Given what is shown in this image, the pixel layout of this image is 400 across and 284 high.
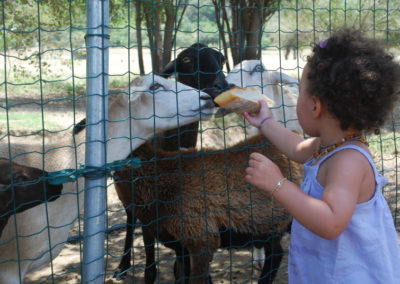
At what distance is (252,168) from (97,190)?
869mm

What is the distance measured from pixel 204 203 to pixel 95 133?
1.09m

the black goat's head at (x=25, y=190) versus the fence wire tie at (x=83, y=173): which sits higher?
the fence wire tie at (x=83, y=173)

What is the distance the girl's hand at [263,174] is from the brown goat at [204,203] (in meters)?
1.08

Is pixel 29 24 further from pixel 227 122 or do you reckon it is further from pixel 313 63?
pixel 313 63

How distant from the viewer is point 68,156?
10.1 ft

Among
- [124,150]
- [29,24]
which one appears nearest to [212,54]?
[124,150]

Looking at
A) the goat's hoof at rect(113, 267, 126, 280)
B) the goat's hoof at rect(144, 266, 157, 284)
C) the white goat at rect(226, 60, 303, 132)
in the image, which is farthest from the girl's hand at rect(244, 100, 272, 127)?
the goat's hoof at rect(113, 267, 126, 280)

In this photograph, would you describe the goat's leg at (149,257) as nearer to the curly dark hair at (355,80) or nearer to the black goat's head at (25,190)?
the black goat's head at (25,190)

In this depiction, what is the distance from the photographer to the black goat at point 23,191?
238cm

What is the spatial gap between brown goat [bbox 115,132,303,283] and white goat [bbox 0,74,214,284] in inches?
10.1

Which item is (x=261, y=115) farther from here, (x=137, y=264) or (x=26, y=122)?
(x=26, y=122)

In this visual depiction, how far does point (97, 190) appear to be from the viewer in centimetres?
226

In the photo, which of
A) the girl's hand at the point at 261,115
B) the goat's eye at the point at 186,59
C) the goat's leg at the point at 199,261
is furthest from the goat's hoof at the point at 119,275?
the girl's hand at the point at 261,115

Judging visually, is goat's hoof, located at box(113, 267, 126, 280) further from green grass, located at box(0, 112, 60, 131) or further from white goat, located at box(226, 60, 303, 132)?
green grass, located at box(0, 112, 60, 131)
